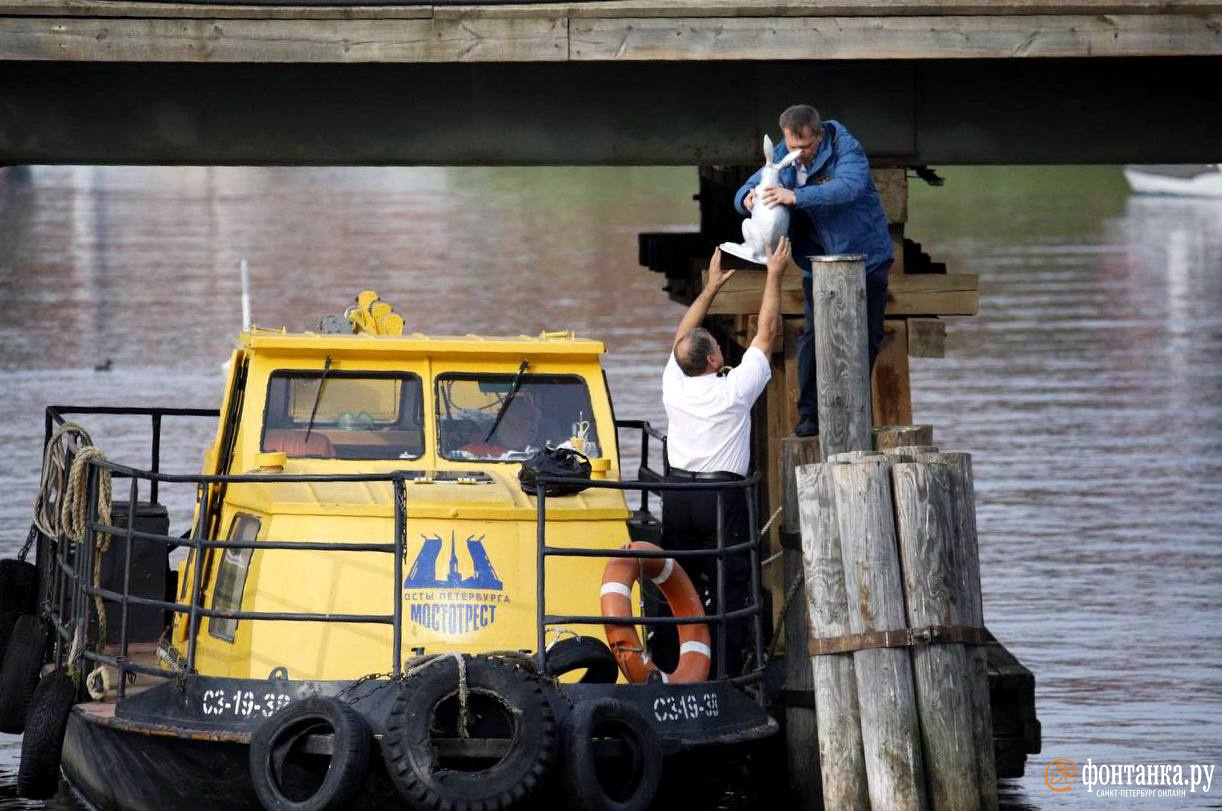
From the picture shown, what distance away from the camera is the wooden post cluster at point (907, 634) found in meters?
9.63

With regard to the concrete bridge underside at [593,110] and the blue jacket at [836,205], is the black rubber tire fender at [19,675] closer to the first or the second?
the concrete bridge underside at [593,110]

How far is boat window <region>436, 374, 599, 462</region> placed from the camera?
38.8 ft

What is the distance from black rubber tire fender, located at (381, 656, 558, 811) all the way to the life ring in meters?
0.92

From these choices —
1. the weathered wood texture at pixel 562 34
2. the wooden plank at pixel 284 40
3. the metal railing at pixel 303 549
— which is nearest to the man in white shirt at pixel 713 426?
the metal railing at pixel 303 549

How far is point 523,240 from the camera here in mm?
49406

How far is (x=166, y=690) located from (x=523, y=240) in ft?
128

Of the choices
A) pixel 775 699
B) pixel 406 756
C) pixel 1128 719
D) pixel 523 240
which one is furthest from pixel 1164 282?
pixel 406 756

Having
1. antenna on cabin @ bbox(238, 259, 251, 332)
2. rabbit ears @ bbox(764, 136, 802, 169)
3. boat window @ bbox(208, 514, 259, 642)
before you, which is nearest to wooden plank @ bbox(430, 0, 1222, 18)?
rabbit ears @ bbox(764, 136, 802, 169)

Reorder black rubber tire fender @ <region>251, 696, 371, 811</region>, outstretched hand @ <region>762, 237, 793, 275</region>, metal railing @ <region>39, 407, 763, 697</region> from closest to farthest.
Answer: black rubber tire fender @ <region>251, 696, 371, 811</region>, metal railing @ <region>39, 407, 763, 697</region>, outstretched hand @ <region>762, 237, 793, 275</region>

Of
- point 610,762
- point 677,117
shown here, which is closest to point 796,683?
point 610,762

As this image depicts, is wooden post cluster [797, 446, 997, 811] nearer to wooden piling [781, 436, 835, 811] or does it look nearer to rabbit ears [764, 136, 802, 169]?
wooden piling [781, 436, 835, 811]

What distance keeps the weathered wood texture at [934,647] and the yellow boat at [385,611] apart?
117cm

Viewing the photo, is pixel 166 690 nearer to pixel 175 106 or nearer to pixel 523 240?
pixel 175 106

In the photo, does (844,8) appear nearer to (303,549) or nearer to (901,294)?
(901,294)
